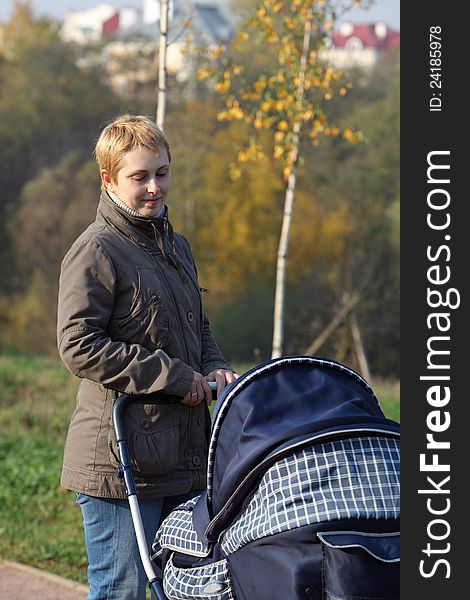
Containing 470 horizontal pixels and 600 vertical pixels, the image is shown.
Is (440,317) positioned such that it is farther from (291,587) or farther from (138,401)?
(138,401)

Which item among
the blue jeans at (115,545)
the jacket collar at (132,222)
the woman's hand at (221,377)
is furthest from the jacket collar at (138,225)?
the blue jeans at (115,545)

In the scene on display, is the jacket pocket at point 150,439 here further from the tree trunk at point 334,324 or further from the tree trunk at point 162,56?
the tree trunk at point 334,324

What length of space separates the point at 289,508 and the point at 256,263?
128ft

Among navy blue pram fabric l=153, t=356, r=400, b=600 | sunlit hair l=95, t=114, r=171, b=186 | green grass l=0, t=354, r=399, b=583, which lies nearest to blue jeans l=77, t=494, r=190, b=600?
navy blue pram fabric l=153, t=356, r=400, b=600

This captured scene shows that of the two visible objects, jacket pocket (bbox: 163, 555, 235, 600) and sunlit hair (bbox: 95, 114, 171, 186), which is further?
sunlit hair (bbox: 95, 114, 171, 186)

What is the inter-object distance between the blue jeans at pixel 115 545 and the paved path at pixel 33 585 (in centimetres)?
175

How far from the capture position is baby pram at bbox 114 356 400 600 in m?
2.78

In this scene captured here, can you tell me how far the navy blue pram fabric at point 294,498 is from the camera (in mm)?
2783

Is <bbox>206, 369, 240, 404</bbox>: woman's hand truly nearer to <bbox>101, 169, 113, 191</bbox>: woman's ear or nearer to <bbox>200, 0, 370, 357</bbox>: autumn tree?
<bbox>101, 169, 113, 191</bbox>: woman's ear

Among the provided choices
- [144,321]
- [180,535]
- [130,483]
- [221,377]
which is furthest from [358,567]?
[144,321]

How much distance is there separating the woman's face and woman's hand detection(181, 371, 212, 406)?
0.58 meters

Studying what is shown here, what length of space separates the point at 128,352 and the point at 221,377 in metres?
0.37

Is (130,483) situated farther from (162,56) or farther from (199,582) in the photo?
(162,56)

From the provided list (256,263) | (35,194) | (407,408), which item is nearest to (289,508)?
(407,408)
